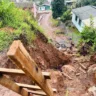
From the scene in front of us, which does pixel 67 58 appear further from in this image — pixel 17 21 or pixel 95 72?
pixel 17 21

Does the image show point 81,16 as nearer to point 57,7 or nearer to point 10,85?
point 57,7

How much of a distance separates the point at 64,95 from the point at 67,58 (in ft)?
14.7

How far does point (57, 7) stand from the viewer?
25.3 metres

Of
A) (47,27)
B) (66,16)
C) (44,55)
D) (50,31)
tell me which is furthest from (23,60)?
(66,16)

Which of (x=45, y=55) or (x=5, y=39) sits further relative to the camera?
(x=45, y=55)

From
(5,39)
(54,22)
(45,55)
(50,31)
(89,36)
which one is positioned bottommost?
(50,31)

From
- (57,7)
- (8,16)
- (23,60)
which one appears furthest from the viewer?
(57,7)

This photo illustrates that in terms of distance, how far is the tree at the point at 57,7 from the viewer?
2507 centimetres

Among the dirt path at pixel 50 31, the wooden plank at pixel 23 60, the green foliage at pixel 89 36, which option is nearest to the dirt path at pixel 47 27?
the dirt path at pixel 50 31

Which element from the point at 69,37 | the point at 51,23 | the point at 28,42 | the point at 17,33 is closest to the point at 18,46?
the point at 17,33

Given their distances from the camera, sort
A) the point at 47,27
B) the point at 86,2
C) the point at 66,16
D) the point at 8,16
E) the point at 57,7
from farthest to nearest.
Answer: the point at 86,2
the point at 57,7
the point at 66,16
the point at 47,27
the point at 8,16

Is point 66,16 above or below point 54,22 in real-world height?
above

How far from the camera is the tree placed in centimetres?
2507

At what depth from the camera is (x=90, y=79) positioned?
366 inches
